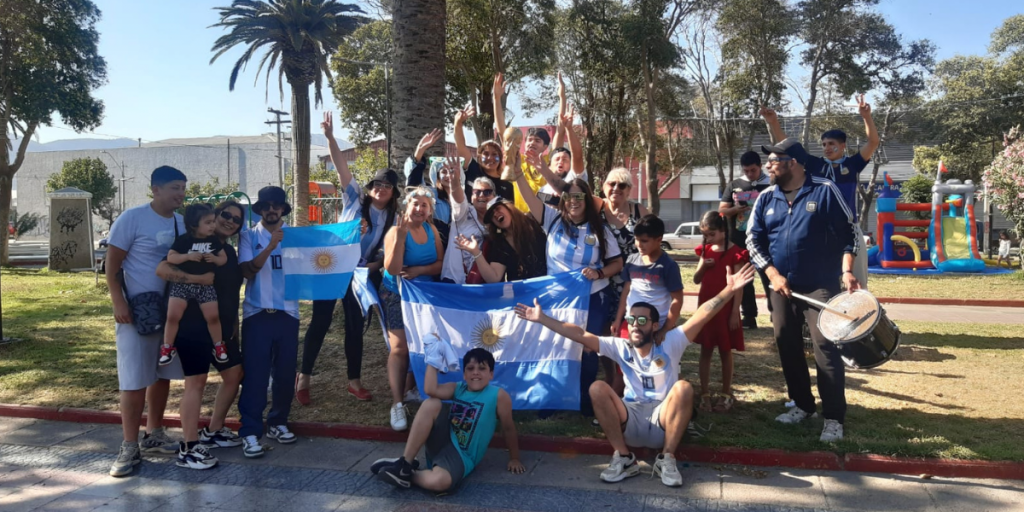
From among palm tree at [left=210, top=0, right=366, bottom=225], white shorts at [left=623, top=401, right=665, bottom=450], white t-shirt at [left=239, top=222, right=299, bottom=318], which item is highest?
palm tree at [left=210, top=0, right=366, bottom=225]

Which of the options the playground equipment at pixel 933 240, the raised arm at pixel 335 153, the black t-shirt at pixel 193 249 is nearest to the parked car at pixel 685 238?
the playground equipment at pixel 933 240

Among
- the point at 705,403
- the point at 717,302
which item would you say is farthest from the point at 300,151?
the point at 717,302

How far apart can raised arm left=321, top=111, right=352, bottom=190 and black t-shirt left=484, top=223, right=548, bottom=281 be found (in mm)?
1413

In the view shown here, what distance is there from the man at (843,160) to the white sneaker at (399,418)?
144 inches

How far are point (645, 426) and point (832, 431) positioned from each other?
1442mm

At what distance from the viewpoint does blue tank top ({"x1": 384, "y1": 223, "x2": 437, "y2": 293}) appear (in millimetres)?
5645

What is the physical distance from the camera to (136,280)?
505 centimetres

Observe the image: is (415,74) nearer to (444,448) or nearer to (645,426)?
(444,448)

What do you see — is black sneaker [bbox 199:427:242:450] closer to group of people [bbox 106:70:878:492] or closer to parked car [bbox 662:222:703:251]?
group of people [bbox 106:70:878:492]

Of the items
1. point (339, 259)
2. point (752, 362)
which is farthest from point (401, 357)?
point (752, 362)

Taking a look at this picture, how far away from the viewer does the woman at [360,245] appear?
19.8ft

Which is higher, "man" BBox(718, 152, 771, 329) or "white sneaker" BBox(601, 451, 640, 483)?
"man" BBox(718, 152, 771, 329)

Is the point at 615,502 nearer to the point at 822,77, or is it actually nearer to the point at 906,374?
the point at 906,374

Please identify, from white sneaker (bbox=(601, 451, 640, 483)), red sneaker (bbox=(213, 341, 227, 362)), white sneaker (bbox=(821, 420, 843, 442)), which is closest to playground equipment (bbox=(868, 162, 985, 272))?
white sneaker (bbox=(821, 420, 843, 442))
